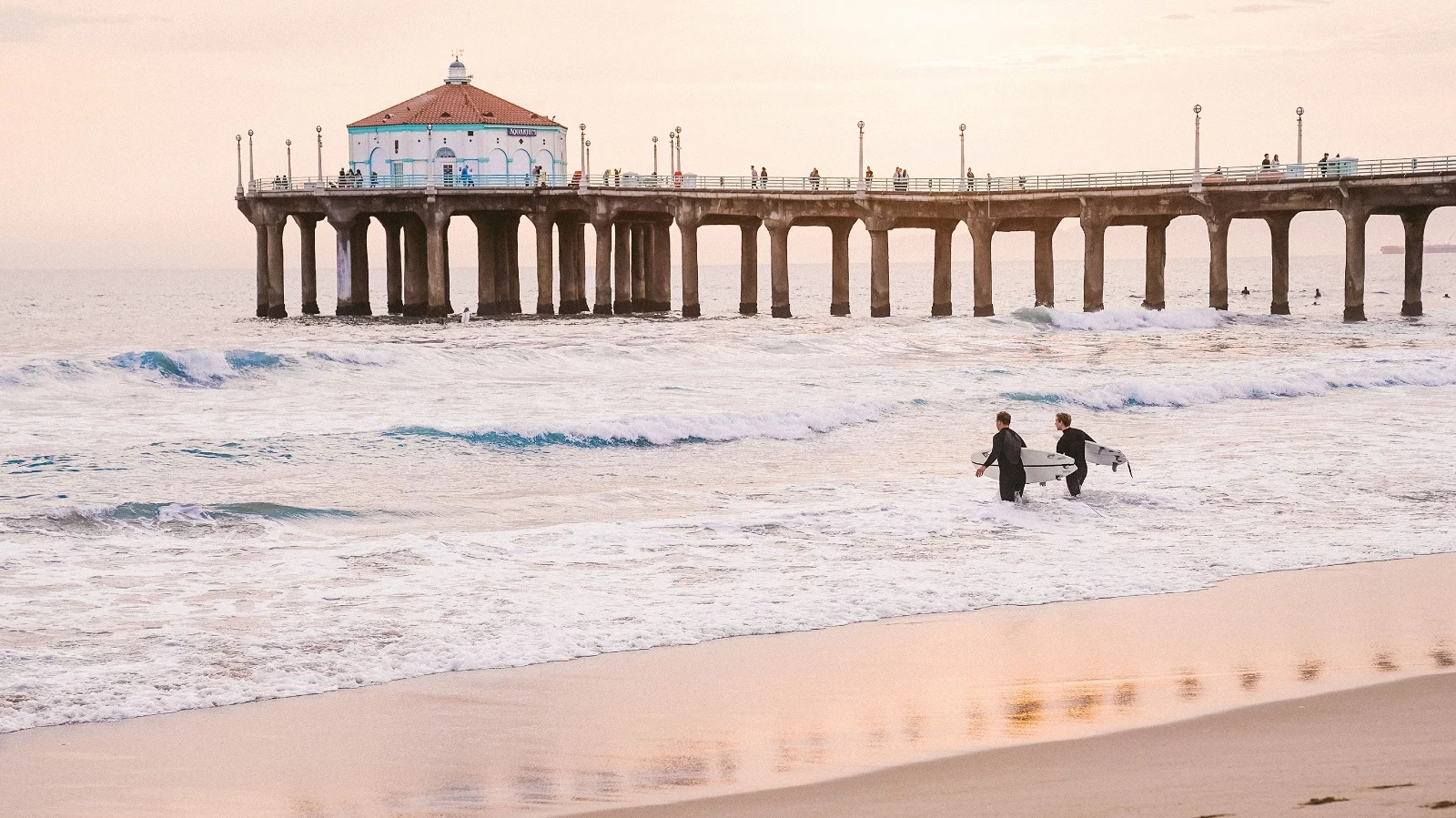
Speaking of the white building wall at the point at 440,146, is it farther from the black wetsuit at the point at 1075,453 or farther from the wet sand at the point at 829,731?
the wet sand at the point at 829,731

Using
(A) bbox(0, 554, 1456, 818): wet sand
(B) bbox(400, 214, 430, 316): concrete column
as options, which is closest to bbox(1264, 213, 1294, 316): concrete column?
(B) bbox(400, 214, 430, 316): concrete column

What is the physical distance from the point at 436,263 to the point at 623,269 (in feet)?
33.4

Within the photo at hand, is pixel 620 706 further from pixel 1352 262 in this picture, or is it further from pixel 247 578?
pixel 1352 262

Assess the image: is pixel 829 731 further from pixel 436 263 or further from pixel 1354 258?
pixel 436 263

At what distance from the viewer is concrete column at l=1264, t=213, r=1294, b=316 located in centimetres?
5594

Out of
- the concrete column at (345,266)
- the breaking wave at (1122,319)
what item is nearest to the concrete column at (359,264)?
the concrete column at (345,266)

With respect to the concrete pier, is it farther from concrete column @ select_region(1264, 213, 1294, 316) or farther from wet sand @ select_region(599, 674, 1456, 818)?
wet sand @ select_region(599, 674, 1456, 818)

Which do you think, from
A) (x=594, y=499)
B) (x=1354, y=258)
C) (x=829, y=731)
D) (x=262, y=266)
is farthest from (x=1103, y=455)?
(x=262, y=266)

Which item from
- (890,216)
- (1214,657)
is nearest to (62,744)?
(1214,657)

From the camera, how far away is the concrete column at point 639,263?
68.8 m

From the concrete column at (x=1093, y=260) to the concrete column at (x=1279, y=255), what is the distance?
5.71m

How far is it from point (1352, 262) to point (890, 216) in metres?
15.8

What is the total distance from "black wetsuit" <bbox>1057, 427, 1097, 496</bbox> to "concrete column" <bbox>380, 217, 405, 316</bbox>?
52.4 m

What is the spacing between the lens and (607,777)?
7711 millimetres
